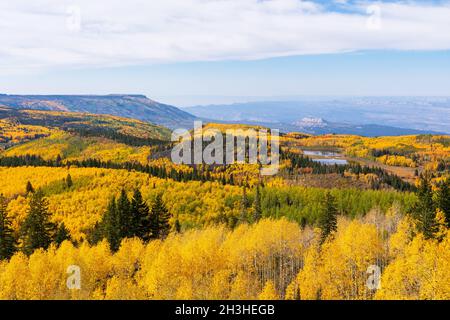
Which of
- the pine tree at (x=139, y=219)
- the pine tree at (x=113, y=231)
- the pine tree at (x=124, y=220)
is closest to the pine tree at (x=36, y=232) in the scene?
the pine tree at (x=113, y=231)

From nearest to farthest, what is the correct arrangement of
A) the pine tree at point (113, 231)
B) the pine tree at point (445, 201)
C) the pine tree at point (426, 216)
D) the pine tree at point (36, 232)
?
the pine tree at point (426, 216), the pine tree at point (445, 201), the pine tree at point (113, 231), the pine tree at point (36, 232)

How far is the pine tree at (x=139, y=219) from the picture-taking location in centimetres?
9362

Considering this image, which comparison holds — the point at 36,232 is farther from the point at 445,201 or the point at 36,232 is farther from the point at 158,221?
the point at 445,201

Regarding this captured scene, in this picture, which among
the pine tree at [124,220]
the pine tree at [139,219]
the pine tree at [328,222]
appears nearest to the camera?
the pine tree at [124,220]

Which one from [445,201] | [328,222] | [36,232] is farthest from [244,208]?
[445,201]

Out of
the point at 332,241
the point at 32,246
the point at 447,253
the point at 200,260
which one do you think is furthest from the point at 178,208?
the point at 447,253

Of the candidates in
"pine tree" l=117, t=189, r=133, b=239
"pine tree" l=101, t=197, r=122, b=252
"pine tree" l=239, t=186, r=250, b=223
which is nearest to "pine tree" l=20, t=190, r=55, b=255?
"pine tree" l=101, t=197, r=122, b=252

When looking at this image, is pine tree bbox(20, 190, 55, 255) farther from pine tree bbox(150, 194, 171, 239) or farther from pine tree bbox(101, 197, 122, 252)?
pine tree bbox(150, 194, 171, 239)

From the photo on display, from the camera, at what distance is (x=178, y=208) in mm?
181125

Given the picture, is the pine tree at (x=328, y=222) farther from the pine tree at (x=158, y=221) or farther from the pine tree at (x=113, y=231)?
the pine tree at (x=113, y=231)
